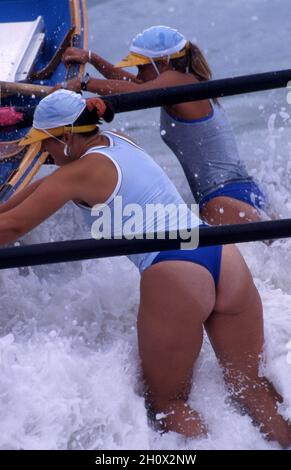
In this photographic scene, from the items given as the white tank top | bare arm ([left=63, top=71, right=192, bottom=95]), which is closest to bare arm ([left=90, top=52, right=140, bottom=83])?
bare arm ([left=63, top=71, right=192, bottom=95])

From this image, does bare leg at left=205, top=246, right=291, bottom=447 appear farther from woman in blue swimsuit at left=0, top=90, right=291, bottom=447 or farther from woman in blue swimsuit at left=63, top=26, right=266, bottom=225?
woman in blue swimsuit at left=63, top=26, right=266, bottom=225

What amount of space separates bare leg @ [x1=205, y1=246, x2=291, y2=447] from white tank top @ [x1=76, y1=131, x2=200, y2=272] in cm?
24

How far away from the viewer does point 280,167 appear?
4.95m

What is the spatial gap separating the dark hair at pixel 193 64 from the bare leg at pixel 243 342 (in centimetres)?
122

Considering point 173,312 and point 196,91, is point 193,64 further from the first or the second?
point 173,312

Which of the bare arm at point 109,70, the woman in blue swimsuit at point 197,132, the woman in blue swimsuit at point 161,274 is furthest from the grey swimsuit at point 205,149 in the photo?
the woman in blue swimsuit at point 161,274

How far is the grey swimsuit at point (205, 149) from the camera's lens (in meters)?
3.92

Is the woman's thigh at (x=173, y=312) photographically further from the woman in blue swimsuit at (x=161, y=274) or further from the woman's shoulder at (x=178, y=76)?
the woman's shoulder at (x=178, y=76)

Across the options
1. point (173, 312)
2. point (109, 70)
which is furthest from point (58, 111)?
point (109, 70)

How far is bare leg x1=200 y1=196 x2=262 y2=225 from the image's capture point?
3.85 meters

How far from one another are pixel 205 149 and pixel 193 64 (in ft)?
1.30

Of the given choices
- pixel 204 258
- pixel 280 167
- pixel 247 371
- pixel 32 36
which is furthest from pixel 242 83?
pixel 32 36
